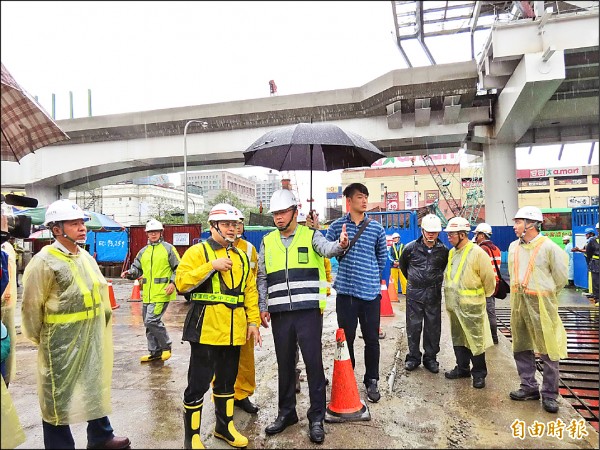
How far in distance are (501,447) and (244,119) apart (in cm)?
1467

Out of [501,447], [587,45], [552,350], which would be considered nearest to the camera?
[501,447]

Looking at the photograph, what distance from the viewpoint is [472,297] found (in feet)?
14.2

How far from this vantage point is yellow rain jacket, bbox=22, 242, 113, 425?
269 centimetres

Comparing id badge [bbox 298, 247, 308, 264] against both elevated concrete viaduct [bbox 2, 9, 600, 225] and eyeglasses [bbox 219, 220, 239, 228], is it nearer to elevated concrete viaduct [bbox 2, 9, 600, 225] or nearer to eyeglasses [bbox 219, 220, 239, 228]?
eyeglasses [bbox 219, 220, 239, 228]

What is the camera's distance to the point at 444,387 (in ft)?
14.1

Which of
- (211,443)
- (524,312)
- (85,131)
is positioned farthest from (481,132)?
(85,131)

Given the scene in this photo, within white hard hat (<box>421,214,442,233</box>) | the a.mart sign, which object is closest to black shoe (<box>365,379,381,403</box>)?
white hard hat (<box>421,214,442,233</box>)

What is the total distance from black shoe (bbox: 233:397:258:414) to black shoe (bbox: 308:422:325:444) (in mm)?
719

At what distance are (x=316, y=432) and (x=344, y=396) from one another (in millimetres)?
514

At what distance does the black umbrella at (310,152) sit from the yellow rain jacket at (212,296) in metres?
1.18

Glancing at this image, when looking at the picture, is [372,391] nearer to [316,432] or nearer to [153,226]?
[316,432]

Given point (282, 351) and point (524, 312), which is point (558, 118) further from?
point (282, 351)

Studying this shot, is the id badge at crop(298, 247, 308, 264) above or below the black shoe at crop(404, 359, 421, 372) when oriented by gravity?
above

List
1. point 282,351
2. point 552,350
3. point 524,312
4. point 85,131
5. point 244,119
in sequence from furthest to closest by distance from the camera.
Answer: point 85,131, point 244,119, point 524,312, point 552,350, point 282,351
